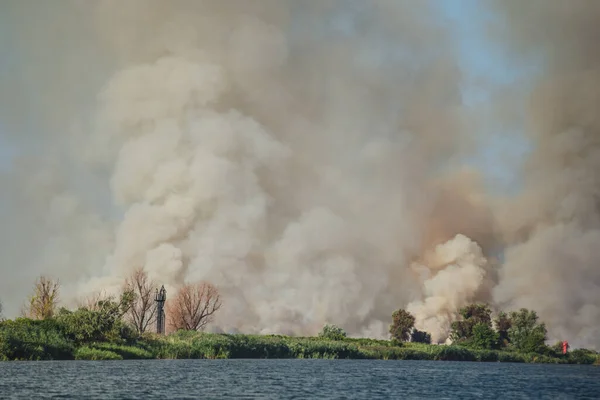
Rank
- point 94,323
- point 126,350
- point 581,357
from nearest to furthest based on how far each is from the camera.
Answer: point 94,323, point 126,350, point 581,357

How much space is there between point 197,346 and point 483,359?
2697 inches

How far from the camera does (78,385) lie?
51.0 m

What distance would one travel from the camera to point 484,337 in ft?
486

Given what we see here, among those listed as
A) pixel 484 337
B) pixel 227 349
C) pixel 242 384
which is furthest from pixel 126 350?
pixel 484 337

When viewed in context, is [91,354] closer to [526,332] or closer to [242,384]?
[242,384]

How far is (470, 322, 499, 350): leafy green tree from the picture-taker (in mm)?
147625

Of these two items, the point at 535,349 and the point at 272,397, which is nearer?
the point at 272,397

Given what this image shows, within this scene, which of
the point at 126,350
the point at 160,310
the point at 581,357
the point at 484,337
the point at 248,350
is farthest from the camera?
the point at 581,357

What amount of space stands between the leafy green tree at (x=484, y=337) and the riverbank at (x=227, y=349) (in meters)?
3.60

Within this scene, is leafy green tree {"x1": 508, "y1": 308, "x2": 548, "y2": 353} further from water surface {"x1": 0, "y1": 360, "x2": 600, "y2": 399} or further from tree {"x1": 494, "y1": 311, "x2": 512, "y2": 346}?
water surface {"x1": 0, "y1": 360, "x2": 600, "y2": 399}

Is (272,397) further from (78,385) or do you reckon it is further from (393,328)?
(393,328)

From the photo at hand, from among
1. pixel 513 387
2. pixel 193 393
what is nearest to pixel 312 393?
pixel 193 393

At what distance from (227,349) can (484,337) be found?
221 feet

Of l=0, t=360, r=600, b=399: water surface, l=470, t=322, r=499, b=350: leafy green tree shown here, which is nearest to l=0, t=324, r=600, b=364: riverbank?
l=470, t=322, r=499, b=350: leafy green tree
